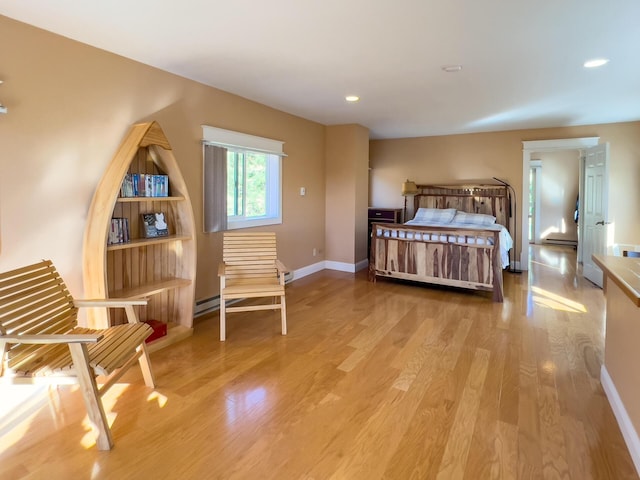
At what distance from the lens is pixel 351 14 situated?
2.27m

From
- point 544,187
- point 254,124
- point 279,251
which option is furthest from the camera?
point 544,187

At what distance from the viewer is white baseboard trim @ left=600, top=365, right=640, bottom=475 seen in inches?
68.2

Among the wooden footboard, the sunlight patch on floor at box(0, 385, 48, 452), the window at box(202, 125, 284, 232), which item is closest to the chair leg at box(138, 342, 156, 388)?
the sunlight patch on floor at box(0, 385, 48, 452)

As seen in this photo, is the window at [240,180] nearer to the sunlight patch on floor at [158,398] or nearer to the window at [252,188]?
the window at [252,188]

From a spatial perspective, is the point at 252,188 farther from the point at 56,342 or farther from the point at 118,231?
the point at 56,342

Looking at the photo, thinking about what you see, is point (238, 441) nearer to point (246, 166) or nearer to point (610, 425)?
point (610, 425)

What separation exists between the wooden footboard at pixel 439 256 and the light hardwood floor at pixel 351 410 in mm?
871

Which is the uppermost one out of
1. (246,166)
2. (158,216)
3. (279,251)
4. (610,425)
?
(246,166)

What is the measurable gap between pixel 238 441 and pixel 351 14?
8.38 ft

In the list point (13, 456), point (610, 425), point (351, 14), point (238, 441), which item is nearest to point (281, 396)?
point (238, 441)

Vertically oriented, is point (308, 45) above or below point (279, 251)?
above

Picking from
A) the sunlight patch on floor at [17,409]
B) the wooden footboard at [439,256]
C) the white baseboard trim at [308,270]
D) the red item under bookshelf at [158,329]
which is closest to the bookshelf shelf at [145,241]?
the red item under bookshelf at [158,329]

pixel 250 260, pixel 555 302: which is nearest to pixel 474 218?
pixel 555 302

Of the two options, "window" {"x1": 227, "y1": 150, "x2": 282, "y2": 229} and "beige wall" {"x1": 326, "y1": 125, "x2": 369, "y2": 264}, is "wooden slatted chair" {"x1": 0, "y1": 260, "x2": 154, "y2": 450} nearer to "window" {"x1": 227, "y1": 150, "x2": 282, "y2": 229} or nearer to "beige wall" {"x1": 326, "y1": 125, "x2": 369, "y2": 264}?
"window" {"x1": 227, "y1": 150, "x2": 282, "y2": 229}
